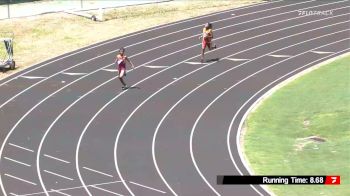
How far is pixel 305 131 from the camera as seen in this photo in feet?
80.5

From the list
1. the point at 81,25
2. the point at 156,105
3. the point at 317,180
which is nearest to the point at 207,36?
the point at 156,105

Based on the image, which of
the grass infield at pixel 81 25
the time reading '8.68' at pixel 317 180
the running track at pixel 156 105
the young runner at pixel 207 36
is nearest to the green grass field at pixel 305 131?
the time reading '8.68' at pixel 317 180

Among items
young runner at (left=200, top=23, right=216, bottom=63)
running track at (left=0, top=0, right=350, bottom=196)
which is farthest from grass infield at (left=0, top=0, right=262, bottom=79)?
young runner at (left=200, top=23, right=216, bottom=63)

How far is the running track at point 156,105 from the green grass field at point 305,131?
671mm

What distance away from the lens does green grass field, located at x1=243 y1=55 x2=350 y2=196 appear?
68.2ft

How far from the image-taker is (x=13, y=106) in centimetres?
2736

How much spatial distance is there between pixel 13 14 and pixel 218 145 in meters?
21.7

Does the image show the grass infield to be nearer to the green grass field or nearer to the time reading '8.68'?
the green grass field

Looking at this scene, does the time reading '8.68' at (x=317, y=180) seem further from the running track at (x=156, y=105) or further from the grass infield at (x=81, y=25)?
the grass infield at (x=81, y=25)

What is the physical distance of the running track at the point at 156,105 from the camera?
20.9 meters

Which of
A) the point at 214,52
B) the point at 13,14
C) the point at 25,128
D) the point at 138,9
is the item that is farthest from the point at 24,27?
the point at 25,128

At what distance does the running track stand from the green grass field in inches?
26.4

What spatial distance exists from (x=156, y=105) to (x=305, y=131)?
5620 millimetres

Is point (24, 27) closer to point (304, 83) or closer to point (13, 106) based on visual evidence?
point (13, 106)
